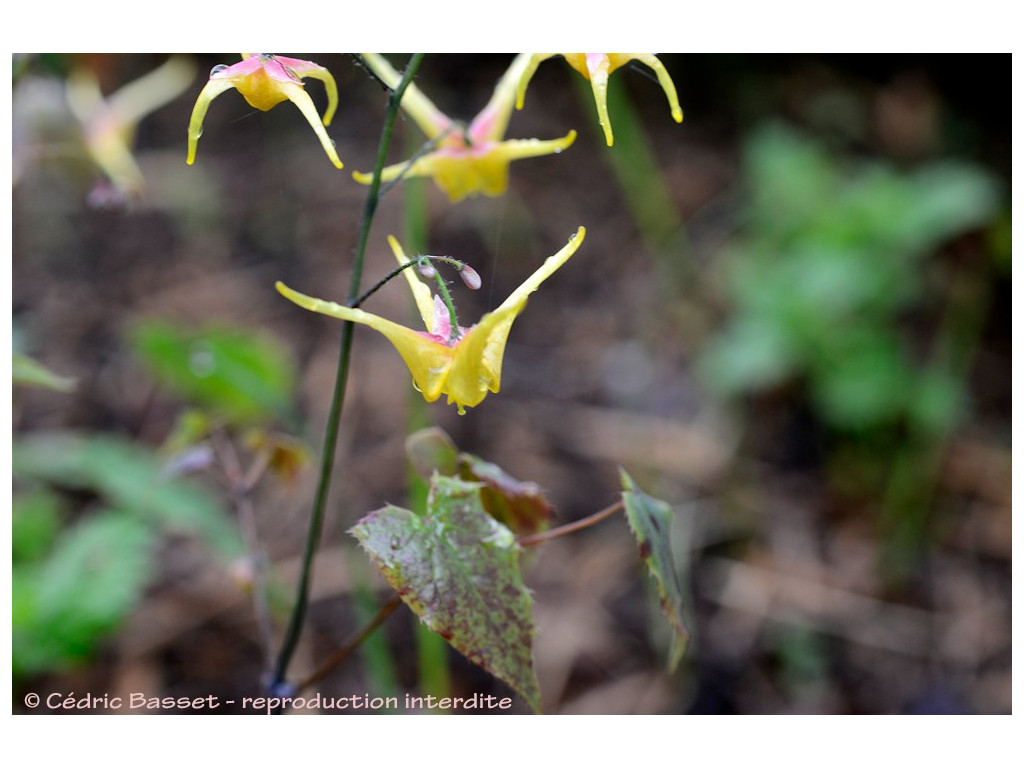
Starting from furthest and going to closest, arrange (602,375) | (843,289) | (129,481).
Answer: (602,375), (843,289), (129,481)

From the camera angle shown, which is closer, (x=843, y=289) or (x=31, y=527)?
(x=31, y=527)

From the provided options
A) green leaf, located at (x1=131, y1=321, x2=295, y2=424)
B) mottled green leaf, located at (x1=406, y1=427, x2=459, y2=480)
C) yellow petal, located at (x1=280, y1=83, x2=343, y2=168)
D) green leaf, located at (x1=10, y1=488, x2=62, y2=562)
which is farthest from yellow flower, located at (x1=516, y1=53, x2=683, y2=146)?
green leaf, located at (x1=10, y1=488, x2=62, y2=562)

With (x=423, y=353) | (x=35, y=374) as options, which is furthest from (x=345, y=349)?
(x=35, y=374)

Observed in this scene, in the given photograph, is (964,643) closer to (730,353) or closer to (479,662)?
(730,353)

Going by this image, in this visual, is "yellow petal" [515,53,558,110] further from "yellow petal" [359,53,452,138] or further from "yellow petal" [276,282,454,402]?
"yellow petal" [276,282,454,402]

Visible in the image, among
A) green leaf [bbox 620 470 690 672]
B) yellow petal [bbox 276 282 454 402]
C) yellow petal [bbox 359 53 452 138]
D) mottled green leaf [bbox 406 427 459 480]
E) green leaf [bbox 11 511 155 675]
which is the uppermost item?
yellow petal [bbox 359 53 452 138]

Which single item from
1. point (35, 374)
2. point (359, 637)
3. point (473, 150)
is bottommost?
point (359, 637)

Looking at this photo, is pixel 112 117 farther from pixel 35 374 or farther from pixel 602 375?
pixel 602 375

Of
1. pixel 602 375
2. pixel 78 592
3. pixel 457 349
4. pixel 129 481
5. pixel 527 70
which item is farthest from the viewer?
pixel 602 375
